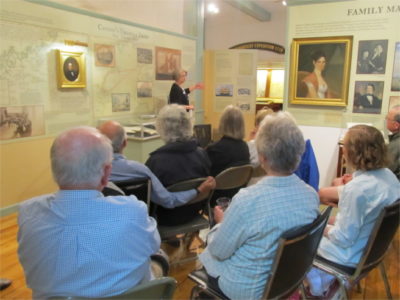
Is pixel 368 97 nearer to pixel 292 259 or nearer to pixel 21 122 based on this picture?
pixel 292 259

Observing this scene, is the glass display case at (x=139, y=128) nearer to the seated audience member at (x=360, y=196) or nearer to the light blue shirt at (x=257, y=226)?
the seated audience member at (x=360, y=196)

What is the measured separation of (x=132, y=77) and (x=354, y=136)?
166 inches

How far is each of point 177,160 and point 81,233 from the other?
1326 millimetres

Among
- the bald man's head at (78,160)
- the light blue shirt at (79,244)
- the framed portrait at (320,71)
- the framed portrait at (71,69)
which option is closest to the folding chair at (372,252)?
the light blue shirt at (79,244)

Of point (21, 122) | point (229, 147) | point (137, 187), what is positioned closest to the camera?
point (137, 187)

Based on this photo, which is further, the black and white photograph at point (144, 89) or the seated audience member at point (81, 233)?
the black and white photograph at point (144, 89)

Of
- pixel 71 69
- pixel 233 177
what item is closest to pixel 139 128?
pixel 71 69

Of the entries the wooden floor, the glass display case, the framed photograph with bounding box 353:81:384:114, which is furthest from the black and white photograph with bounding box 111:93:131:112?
the framed photograph with bounding box 353:81:384:114

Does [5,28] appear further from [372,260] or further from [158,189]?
[372,260]

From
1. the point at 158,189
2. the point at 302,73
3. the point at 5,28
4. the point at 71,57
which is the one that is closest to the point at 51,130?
the point at 71,57

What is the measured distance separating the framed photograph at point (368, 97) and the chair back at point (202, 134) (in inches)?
90.6

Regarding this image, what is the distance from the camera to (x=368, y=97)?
14.0ft

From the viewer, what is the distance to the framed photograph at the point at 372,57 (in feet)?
13.6

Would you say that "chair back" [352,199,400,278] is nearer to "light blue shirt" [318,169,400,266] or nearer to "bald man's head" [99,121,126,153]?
"light blue shirt" [318,169,400,266]
